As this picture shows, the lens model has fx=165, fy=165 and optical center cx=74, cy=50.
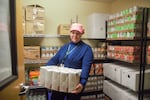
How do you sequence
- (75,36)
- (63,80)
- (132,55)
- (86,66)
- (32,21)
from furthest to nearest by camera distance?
(32,21), (132,55), (75,36), (86,66), (63,80)

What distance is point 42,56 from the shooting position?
9.80 ft

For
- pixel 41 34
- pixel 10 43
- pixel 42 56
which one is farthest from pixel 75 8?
pixel 10 43

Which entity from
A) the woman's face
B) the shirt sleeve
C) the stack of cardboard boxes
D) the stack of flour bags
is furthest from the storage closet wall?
the stack of cardboard boxes

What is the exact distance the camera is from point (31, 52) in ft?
9.48

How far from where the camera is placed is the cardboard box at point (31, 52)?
9.40 ft

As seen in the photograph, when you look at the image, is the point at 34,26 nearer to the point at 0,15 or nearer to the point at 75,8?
the point at 75,8

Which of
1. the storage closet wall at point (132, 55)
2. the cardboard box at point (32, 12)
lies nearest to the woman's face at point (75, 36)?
the storage closet wall at point (132, 55)

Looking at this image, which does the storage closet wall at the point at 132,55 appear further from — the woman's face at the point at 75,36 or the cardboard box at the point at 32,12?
the cardboard box at the point at 32,12

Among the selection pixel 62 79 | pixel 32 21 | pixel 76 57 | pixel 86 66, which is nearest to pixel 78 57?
pixel 76 57

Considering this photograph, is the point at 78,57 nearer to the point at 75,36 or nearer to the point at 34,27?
the point at 75,36

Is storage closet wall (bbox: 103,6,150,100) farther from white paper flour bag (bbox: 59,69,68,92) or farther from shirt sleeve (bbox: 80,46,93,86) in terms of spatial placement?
white paper flour bag (bbox: 59,69,68,92)

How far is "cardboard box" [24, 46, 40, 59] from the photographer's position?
2865mm

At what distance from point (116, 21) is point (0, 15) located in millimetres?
2192

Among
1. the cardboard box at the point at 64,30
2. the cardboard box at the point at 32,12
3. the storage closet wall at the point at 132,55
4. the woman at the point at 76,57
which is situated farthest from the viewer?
the cardboard box at the point at 64,30
